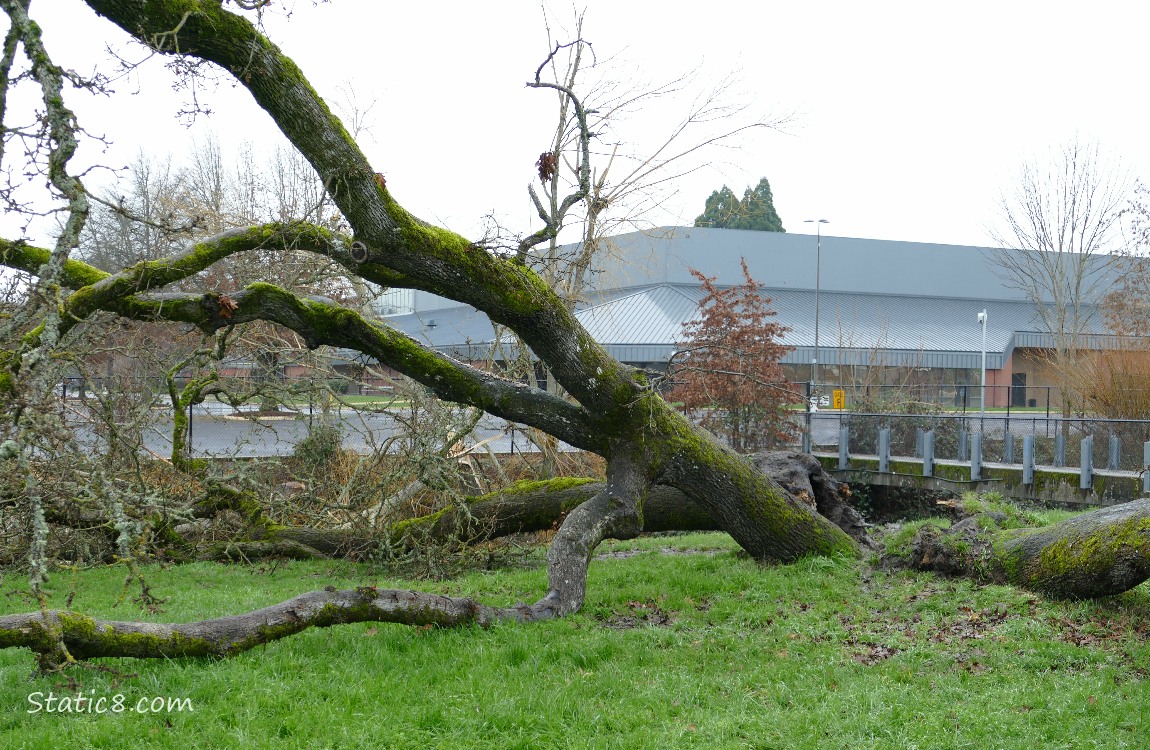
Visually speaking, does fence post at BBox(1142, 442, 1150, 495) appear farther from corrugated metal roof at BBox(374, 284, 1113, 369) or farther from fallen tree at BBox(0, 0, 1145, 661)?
corrugated metal roof at BBox(374, 284, 1113, 369)

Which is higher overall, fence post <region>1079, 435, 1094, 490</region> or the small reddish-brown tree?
the small reddish-brown tree

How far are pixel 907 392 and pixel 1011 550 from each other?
59.5 ft

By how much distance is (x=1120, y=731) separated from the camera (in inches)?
192

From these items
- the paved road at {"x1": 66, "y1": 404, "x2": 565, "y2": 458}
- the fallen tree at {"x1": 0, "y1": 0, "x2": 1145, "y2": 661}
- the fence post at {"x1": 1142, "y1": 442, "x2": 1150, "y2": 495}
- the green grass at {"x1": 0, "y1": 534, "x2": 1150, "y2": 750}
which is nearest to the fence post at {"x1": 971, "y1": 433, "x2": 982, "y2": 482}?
the fence post at {"x1": 1142, "y1": 442, "x2": 1150, "y2": 495}

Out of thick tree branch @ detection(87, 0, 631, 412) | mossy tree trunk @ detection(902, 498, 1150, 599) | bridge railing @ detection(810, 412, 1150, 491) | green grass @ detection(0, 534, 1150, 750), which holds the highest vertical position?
thick tree branch @ detection(87, 0, 631, 412)

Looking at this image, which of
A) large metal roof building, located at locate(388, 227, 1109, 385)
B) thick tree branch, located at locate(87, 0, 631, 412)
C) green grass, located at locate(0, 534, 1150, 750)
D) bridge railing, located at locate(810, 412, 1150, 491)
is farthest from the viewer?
large metal roof building, located at locate(388, 227, 1109, 385)

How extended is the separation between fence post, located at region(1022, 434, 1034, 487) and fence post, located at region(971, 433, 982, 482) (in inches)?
35.3

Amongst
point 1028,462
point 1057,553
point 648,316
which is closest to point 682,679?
point 1057,553

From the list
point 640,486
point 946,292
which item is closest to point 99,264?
point 640,486

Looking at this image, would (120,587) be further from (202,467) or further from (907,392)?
(907,392)

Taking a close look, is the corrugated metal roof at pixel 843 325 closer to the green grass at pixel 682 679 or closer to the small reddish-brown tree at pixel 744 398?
the small reddish-brown tree at pixel 744 398

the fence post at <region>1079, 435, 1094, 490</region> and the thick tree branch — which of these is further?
the fence post at <region>1079, 435, 1094, 490</region>

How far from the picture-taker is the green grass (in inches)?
195

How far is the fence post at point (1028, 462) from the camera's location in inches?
680
